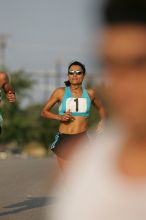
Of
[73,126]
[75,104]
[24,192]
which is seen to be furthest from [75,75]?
[24,192]

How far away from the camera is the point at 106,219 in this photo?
1.57 metres

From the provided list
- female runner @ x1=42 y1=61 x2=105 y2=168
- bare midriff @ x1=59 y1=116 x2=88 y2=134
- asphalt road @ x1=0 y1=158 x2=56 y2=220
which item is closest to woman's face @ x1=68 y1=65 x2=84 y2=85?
female runner @ x1=42 y1=61 x2=105 y2=168

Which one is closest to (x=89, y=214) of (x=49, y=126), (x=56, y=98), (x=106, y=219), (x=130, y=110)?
(x=106, y=219)

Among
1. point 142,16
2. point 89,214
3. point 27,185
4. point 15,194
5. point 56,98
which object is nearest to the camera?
point 142,16

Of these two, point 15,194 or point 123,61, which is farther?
point 15,194

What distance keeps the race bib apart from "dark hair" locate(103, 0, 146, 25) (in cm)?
716

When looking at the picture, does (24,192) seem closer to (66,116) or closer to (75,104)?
(75,104)

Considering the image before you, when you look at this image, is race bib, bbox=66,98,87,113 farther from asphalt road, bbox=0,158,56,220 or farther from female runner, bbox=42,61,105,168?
asphalt road, bbox=0,158,56,220

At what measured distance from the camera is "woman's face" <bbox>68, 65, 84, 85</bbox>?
27.9 ft

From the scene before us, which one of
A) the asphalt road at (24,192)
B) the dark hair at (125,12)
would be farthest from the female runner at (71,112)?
the dark hair at (125,12)

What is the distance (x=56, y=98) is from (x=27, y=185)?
5065mm

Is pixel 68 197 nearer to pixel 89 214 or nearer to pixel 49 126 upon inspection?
pixel 89 214

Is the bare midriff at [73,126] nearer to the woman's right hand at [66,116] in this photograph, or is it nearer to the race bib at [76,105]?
the race bib at [76,105]

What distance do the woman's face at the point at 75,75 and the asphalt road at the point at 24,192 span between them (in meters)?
1.20
